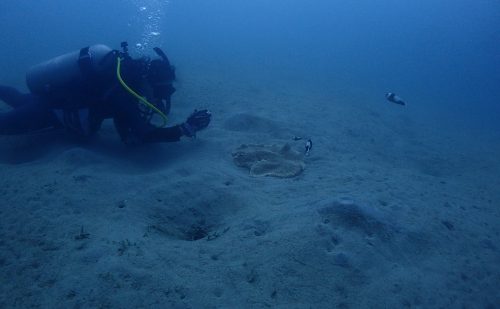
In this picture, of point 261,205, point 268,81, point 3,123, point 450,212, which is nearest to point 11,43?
point 268,81

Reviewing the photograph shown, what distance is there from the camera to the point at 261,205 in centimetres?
505

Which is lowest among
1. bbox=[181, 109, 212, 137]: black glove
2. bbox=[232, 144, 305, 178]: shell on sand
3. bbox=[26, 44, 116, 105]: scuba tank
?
bbox=[232, 144, 305, 178]: shell on sand

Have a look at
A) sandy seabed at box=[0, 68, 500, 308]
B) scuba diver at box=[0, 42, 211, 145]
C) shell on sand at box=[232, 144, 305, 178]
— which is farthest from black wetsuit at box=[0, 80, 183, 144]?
shell on sand at box=[232, 144, 305, 178]

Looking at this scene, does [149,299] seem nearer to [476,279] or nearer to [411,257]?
[411,257]

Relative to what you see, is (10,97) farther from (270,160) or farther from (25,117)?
(270,160)

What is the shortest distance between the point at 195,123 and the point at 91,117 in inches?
78.1

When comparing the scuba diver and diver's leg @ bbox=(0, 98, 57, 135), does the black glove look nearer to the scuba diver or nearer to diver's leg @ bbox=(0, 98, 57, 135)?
the scuba diver

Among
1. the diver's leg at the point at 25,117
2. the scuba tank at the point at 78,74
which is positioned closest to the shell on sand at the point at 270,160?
the scuba tank at the point at 78,74

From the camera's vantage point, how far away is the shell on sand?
638cm

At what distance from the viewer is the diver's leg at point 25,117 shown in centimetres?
639

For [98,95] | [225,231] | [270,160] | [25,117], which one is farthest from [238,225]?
[25,117]

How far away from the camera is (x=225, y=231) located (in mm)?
4434

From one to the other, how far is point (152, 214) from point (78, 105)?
2.91 m

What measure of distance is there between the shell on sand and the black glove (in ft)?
3.32
